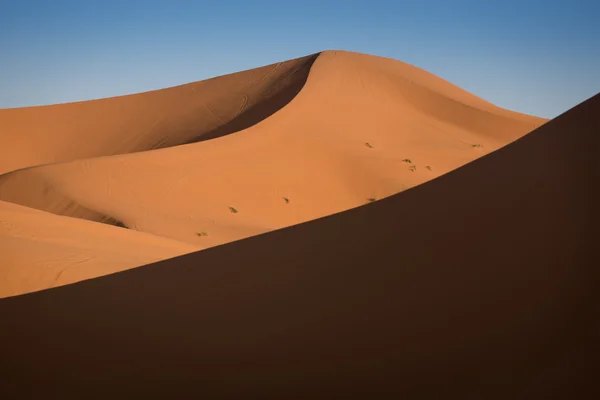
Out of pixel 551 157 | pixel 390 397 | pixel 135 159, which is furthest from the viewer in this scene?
pixel 135 159

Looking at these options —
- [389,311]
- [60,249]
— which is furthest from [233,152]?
[389,311]

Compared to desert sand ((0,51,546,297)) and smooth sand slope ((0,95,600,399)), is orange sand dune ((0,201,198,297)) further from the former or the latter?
smooth sand slope ((0,95,600,399))

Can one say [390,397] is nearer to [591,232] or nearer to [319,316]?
[319,316]

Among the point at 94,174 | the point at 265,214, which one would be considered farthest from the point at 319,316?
the point at 94,174

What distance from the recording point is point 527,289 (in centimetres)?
406

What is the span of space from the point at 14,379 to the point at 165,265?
185cm

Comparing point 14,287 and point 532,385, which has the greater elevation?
point 14,287

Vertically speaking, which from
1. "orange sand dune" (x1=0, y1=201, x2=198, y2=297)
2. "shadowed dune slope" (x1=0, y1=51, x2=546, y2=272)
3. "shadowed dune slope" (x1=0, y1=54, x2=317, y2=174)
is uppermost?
"shadowed dune slope" (x1=0, y1=54, x2=317, y2=174)

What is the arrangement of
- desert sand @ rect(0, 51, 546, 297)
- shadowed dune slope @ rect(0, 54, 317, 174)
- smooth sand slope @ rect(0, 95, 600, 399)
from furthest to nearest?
shadowed dune slope @ rect(0, 54, 317, 174), desert sand @ rect(0, 51, 546, 297), smooth sand slope @ rect(0, 95, 600, 399)

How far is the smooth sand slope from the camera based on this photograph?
385cm

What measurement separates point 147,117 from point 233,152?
1565 centimetres

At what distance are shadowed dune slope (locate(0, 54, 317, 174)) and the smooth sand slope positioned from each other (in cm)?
2509

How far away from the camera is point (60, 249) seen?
31.0 ft

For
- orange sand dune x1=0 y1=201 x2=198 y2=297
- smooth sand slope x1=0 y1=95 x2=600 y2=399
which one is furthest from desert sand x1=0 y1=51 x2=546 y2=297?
smooth sand slope x1=0 y1=95 x2=600 y2=399
